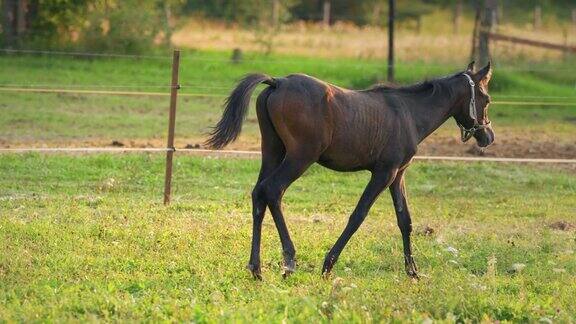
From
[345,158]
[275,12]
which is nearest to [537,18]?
[275,12]

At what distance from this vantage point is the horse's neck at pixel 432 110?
9.84 m

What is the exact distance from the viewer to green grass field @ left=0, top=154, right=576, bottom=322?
7.74 metres

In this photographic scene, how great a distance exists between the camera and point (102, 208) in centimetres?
1197

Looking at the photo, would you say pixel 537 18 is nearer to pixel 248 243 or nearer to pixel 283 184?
pixel 248 243

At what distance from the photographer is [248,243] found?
1037 cm

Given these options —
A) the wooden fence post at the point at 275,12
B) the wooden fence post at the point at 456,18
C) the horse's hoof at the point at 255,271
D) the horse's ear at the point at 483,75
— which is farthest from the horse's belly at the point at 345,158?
the wooden fence post at the point at 456,18

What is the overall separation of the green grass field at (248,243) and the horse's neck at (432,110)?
122cm

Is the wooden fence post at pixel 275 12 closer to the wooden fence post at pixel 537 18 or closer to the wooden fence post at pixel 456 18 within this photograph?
the wooden fence post at pixel 456 18

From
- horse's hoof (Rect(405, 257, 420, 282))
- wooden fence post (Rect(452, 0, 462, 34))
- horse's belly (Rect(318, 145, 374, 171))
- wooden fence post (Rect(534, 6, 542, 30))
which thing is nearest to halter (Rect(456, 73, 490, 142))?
horse's belly (Rect(318, 145, 374, 171))

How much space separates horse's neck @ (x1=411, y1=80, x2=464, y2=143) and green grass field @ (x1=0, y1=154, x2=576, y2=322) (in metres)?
1.22

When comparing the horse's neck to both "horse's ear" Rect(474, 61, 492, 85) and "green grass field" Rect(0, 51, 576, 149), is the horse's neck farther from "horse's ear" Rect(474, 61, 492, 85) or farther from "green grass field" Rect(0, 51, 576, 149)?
"green grass field" Rect(0, 51, 576, 149)

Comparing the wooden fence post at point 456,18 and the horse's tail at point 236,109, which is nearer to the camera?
the horse's tail at point 236,109

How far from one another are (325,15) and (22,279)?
25.5m

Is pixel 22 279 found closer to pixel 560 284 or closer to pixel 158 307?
pixel 158 307
